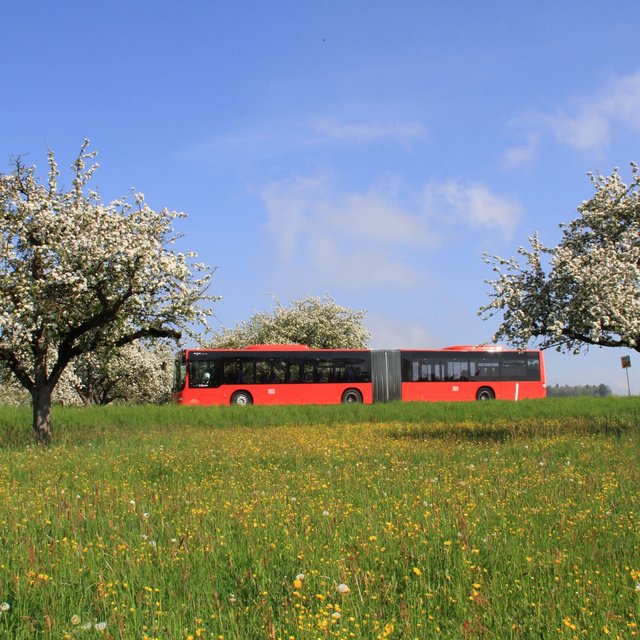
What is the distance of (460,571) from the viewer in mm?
6082

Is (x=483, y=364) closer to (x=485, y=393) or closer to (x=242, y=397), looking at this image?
(x=485, y=393)

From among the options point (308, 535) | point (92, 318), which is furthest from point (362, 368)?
point (308, 535)

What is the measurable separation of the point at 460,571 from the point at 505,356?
40789 millimetres

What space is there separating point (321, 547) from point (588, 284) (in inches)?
597

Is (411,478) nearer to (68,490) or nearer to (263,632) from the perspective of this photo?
(68,490)

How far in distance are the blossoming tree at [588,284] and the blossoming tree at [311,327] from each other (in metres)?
49.4

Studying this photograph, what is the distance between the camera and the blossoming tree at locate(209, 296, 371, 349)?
70.9 metres

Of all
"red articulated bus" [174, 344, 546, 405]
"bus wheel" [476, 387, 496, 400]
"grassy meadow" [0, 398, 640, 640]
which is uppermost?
"red articulated bus" [174, 344, 546, 405]

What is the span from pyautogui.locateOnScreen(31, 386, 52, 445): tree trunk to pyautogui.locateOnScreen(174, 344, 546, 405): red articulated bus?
19.6 meters

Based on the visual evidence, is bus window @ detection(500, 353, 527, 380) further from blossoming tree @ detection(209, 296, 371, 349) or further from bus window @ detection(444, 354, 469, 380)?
blossoming tree @ detection(209, 296, 371, 349)

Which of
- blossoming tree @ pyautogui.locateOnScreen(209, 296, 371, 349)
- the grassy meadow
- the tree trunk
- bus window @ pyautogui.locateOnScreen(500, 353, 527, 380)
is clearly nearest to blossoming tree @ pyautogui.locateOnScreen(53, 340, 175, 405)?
blossoming tree @ pyautogui.locateOnScreen(209, 296, 371, 349)

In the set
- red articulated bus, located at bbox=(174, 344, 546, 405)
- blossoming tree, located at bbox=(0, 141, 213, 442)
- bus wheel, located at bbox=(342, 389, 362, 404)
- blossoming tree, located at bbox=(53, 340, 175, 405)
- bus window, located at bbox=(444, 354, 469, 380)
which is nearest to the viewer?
blossoming tree, located at bbox=(0, 141, 213, 442)

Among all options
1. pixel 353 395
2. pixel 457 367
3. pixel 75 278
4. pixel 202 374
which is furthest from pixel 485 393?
pixel 75 278

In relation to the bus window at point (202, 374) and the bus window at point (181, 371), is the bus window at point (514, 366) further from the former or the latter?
the bus window at point (181, 371)
